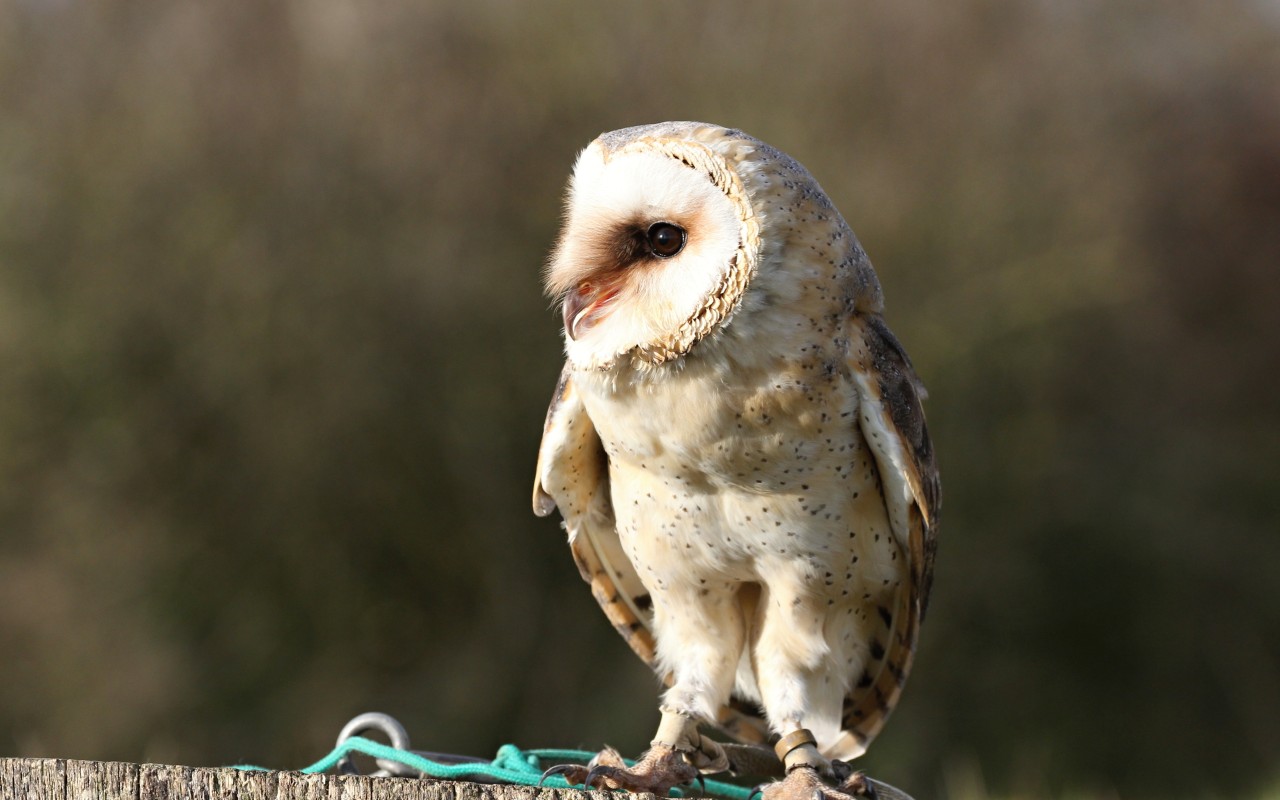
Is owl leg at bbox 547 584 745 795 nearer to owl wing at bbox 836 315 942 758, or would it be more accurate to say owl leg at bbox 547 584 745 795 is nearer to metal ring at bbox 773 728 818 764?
metal ring at bbox 773 728 818 764

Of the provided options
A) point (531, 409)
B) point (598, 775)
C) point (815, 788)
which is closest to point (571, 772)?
point (598, 775)

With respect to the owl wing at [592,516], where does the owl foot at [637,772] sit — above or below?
below

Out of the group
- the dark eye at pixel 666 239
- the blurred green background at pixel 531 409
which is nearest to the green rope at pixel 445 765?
the dark eye at pixel 666 239

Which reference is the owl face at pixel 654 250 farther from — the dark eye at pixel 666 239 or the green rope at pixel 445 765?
the green rope at pixel 445 765

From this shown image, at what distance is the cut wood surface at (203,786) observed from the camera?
1095 mm

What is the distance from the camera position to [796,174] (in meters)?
1.60

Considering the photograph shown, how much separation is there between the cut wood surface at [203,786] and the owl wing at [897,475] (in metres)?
0.74

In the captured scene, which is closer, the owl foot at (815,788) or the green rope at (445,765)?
the green rope at (445,765)

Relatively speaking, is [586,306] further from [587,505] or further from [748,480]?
[587,505]

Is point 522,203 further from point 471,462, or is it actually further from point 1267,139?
point 1267,139

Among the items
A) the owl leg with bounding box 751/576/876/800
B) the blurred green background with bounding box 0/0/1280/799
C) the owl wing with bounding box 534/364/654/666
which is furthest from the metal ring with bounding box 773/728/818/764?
the blurred green background with bounding box 0/0/1280/799

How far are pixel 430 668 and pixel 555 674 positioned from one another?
20.6 inches

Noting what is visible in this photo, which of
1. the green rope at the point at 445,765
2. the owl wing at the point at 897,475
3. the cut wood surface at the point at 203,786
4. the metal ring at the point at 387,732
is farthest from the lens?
the owl wing at the point at 897,475

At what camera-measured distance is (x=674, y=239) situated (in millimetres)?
1550
